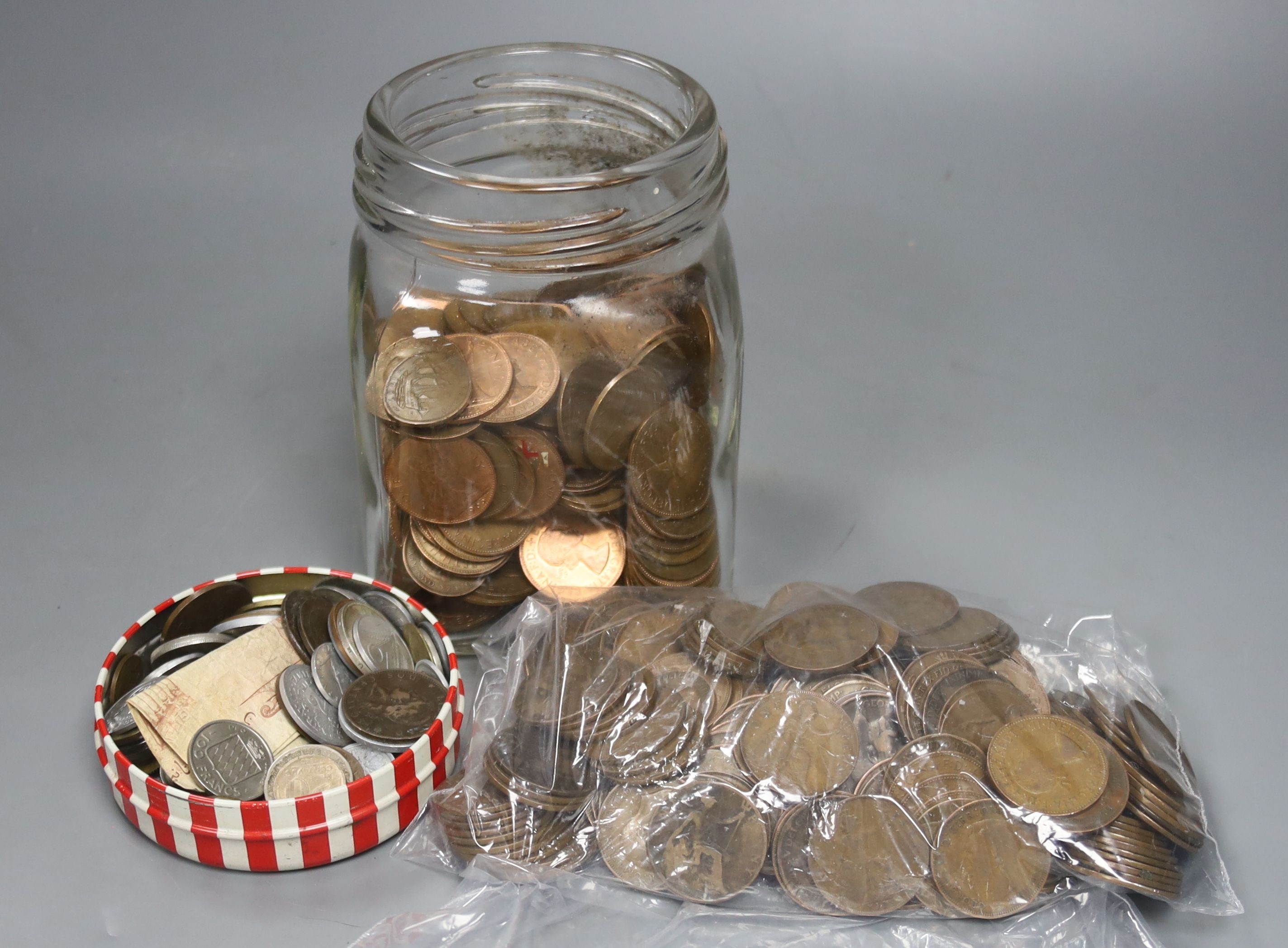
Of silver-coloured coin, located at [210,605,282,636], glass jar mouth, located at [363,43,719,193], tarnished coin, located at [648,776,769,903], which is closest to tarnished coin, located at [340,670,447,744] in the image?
silver-coloured coin, located at [210,605,282,636]

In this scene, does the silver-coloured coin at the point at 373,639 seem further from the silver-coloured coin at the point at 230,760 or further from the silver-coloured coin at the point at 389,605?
the silver-coloured coin at the point at 230,760

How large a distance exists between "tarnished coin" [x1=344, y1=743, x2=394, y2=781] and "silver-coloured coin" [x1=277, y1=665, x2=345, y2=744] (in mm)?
21

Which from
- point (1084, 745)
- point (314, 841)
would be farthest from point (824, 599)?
point (314, 841)

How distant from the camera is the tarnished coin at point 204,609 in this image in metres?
1.68

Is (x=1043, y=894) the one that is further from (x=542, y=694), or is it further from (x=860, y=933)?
(x=542, y=694)

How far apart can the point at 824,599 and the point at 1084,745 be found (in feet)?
1.24

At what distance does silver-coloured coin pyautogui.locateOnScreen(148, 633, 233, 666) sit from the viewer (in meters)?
1.65

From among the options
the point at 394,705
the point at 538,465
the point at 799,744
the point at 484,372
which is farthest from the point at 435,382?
the point at 799,744

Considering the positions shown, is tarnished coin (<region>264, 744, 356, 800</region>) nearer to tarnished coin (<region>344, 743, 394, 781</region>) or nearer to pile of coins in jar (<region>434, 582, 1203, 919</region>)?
tarnished coin (<region>344, 743, 394, 781</region>)

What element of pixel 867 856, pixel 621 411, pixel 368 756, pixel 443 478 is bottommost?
pixel 368 756

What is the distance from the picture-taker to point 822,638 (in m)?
1.58

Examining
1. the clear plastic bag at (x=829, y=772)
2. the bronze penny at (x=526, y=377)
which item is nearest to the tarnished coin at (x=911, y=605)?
the clear plastic bag at (x=829, y=772)

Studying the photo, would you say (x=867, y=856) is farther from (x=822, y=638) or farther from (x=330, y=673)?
(x=330, y=673)

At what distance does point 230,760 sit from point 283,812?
0.45ft
